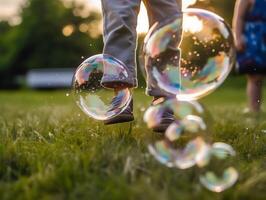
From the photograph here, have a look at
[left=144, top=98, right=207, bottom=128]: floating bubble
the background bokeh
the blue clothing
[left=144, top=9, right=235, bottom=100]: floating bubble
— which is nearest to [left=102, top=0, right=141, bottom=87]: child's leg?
[left=144, top=9, right=235, bottom=100]: floating bubble

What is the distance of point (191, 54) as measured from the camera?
3.28 metres

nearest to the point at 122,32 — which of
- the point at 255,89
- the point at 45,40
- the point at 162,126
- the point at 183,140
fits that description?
the point at 162,126

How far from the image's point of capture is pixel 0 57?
5453 cm

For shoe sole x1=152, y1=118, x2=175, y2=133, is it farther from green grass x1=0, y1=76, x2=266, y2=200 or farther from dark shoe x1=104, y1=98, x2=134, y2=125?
dark shoe x1=104, y1=98, x2=134, y2=125

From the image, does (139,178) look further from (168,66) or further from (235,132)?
(235,132)

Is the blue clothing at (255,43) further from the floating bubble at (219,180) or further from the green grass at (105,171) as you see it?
the floating bubble at (219,180)

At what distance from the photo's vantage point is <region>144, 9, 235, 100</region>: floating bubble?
3.12 m

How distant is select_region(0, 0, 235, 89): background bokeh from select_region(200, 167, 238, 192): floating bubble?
1808 inches

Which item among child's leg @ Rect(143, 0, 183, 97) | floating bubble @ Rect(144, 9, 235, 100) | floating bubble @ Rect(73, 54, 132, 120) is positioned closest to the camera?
floating bubble @ Rect(144, 9, 235, 100)

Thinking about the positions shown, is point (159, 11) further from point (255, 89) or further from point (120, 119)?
point (255, 89)

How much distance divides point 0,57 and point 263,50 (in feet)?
166

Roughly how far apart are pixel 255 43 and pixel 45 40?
46.7 m

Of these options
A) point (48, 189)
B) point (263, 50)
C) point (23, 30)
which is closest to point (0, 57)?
point (23, 30)

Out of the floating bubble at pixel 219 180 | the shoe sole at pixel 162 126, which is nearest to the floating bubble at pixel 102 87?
the shoe sole at pixel 162 126
